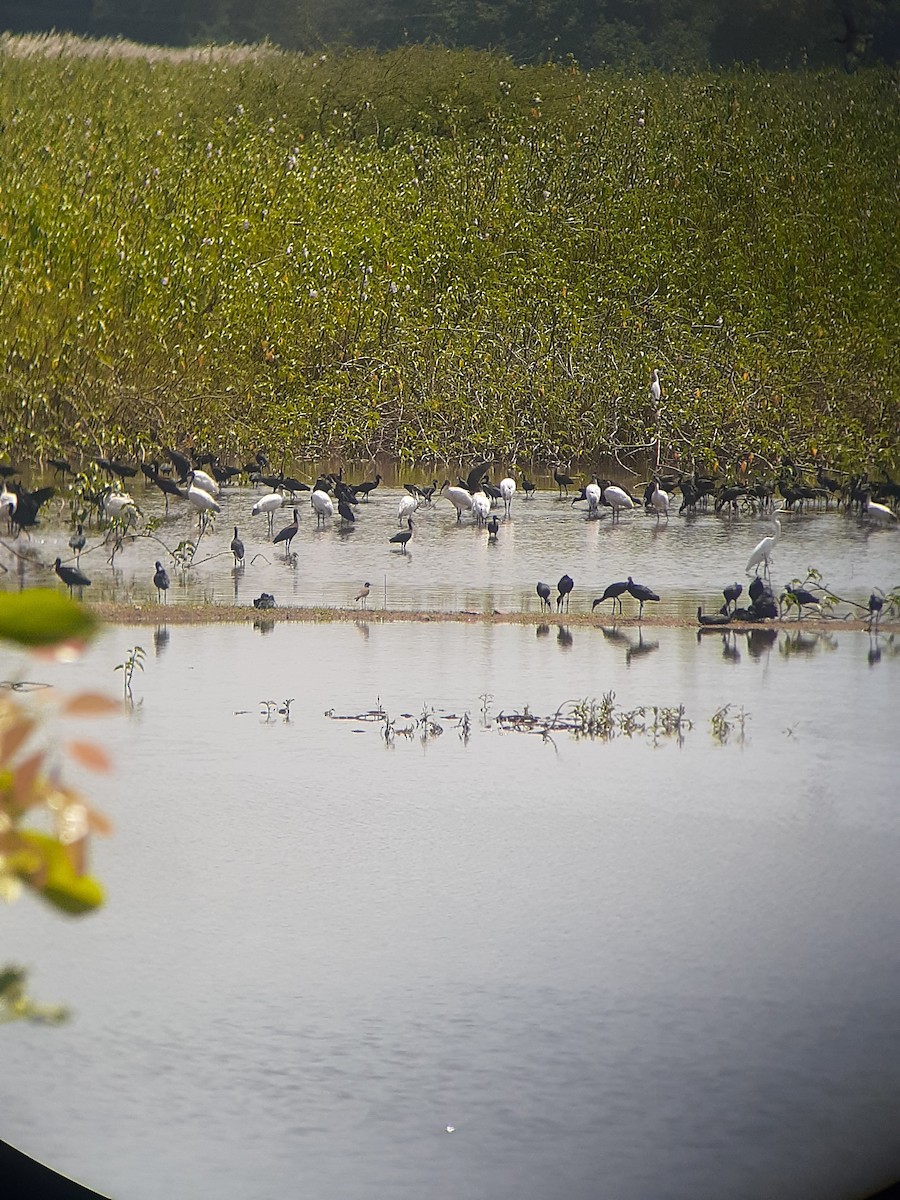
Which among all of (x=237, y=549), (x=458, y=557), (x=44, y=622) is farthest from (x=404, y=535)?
(x=44, y=622)

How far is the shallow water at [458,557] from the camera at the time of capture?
1.44 m

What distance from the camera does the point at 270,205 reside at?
1.44 m

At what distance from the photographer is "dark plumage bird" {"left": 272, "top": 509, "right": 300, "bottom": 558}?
4.73 feet

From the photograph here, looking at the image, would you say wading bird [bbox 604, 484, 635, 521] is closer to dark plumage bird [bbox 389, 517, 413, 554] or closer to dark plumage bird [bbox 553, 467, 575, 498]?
dark plumage bird [bbox 553, 467, 575, 498]

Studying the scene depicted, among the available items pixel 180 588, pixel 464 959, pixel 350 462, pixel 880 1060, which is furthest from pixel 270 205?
pixel 880 1060

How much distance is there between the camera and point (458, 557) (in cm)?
146

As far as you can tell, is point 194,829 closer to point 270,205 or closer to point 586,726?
point 586,726

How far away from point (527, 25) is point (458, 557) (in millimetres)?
535

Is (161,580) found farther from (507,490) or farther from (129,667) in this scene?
(507,490)

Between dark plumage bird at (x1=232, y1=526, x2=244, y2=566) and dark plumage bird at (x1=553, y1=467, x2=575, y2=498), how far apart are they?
32 centimetres

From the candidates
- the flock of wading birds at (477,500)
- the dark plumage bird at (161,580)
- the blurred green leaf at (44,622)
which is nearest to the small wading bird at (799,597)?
the flock of wading birds at (477,500)

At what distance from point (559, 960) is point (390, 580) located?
1.35ft

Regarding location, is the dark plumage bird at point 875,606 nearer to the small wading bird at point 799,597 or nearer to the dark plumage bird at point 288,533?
the small wading bird at point 799,597

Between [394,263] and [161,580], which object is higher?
[394,263]
